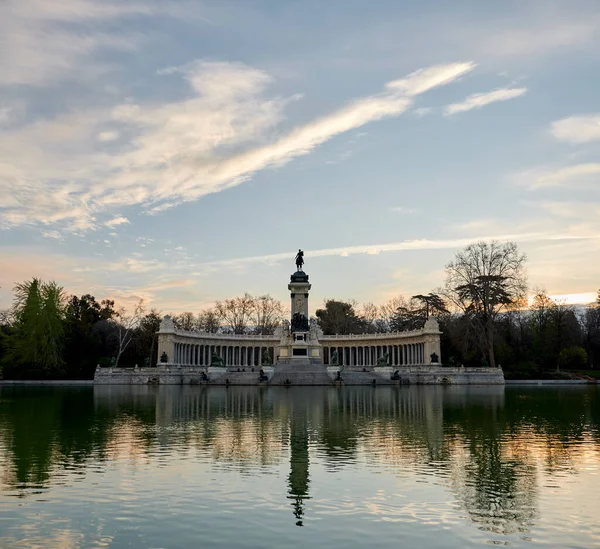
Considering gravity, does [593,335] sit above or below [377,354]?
above

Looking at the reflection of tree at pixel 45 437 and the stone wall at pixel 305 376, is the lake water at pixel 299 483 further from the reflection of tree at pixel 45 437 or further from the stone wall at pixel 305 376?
the stone wall at pixel 305 376

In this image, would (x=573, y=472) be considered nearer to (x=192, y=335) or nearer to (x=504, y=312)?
(x=192, y=335)

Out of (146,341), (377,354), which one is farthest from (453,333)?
(146,341)

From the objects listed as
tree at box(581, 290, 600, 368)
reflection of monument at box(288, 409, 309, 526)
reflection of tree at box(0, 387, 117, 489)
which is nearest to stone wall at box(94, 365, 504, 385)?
reflection of tree at box(0, 387, 117, 489)

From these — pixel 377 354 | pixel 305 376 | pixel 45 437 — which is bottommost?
pixel 305 376

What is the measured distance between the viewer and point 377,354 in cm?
9831

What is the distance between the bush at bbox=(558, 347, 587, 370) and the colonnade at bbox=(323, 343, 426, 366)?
2028 cm

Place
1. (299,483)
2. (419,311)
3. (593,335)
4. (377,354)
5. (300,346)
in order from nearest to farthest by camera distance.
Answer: (299,483) < (300,346) < (377,354) < (593,335) < (419,311)

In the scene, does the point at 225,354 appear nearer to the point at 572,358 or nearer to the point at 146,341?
the point at 146,341

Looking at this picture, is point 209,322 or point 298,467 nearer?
point 298,467

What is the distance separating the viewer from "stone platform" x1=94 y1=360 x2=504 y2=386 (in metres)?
64.4

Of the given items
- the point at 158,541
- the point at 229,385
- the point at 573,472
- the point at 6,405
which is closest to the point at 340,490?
the point at 158,541

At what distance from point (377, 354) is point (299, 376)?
118 ft

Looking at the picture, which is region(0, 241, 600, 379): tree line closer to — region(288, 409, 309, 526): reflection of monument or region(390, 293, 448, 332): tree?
region(390, 293, 448, 332): tree
